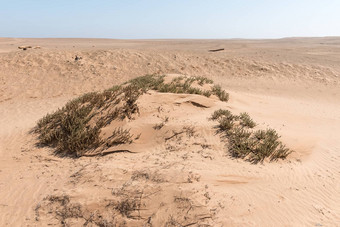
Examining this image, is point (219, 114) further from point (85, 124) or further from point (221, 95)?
point (85, 124)

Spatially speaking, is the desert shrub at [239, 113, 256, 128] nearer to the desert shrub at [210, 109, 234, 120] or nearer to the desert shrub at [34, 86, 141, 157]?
the desert shrub at [210, 109, 234, 120]

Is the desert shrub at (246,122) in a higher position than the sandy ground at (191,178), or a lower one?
higher

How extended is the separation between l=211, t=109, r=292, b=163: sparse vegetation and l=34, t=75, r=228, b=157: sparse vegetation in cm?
165

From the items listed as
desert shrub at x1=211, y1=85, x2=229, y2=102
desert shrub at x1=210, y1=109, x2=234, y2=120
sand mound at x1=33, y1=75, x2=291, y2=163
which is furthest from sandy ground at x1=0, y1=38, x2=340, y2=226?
desert shrub at x1=211, y1=85, x2=229, y2=102

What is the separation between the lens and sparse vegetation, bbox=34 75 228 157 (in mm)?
6035

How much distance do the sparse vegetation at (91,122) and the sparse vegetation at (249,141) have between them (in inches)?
65.0

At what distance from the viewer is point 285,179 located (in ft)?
15.5

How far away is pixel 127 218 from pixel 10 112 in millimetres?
8784

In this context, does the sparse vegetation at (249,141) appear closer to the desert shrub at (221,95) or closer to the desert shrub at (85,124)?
the desert shrub at (85,124)

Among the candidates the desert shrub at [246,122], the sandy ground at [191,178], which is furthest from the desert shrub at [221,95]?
the desert shrub at [246,122]

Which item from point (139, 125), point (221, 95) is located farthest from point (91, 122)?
point (221, 95)

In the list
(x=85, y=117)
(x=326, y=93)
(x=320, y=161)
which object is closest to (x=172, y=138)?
(x=85, y=117)

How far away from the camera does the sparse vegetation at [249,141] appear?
17.5ft

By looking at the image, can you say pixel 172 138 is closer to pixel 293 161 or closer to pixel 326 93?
pixel 293 161
